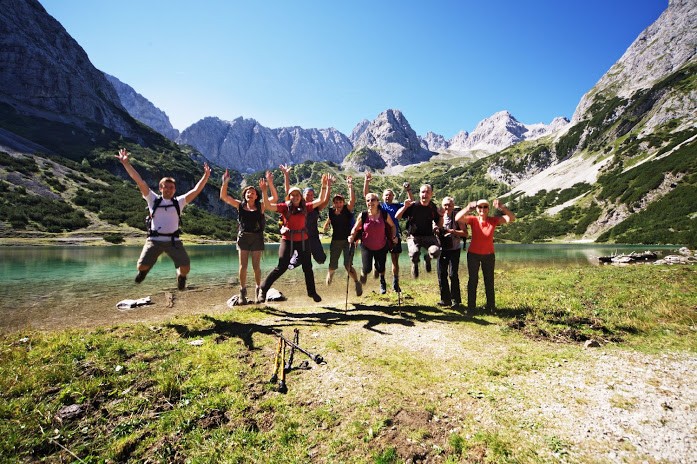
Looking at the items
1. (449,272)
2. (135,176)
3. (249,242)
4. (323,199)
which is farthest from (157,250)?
(449,272)

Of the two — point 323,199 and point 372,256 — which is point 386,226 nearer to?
point 372,256

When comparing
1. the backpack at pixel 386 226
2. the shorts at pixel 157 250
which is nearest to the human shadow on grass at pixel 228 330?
the shorts at pixel 157 250

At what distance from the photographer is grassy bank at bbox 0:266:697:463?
15.0 feet

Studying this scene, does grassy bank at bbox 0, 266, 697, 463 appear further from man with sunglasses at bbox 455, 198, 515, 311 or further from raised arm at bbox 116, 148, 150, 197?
raised arm at bbox 116, 148, 150, 197

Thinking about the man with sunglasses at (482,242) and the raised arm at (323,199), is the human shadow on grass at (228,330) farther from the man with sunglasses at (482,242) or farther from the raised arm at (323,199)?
the man with sunglasses at (482,242)

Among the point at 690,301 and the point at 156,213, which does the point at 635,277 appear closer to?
the point at 690,301

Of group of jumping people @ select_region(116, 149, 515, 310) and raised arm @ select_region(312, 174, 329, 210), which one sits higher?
raised arm @ select_region(312, 174, 329, 210)

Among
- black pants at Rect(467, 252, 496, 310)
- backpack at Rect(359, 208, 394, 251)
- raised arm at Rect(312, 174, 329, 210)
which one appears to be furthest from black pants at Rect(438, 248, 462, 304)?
raised arm at Rect(312, 174, 329, 210)

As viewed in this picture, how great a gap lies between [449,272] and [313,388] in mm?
8664

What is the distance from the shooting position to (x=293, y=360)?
25.0ft

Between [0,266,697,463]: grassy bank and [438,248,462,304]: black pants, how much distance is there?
2346 millimetres

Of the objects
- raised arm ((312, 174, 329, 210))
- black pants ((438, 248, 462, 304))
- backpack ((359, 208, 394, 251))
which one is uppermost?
raised arm ((312, 174, 329, 210))

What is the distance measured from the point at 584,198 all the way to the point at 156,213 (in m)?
186

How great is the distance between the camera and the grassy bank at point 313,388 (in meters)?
4.57
